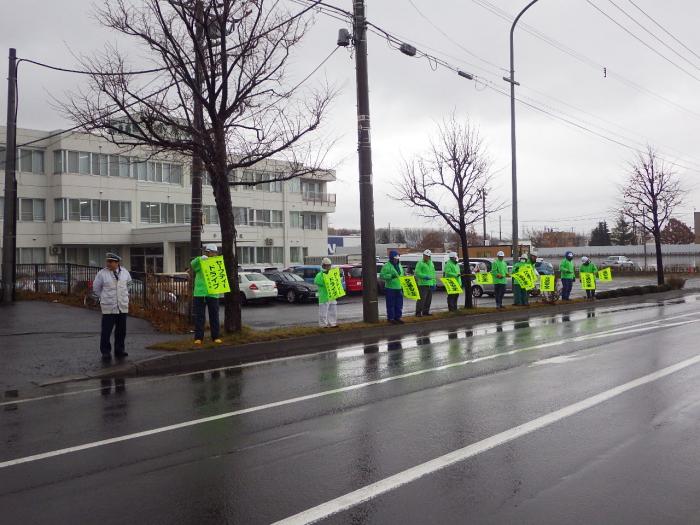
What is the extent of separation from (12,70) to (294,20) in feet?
33.7

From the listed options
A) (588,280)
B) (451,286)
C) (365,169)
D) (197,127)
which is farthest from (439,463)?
(588,280)

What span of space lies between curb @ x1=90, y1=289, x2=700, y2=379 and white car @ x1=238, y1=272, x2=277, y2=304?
33.7 ft

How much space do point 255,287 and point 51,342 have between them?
45.0 ft

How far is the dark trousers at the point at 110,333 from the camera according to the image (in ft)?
37.6

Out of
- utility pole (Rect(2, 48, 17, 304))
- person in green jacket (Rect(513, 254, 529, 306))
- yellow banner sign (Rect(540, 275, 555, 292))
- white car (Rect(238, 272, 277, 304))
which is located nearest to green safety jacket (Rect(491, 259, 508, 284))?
person in green jacket (Rect(513, 254, 529, 306))

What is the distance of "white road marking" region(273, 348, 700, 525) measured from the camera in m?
4.43

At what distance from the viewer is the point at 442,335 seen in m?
15.3

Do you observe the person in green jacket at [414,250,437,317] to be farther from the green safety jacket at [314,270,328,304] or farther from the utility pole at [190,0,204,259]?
the utility pole at [190,0,204,259]

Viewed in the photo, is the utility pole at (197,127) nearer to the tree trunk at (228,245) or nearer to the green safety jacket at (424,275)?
the tree trunk at (228,245)

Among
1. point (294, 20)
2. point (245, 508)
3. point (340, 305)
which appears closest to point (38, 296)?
point (340, 305)

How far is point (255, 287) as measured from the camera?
2647 centimetres

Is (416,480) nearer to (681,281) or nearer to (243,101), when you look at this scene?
(243,101)

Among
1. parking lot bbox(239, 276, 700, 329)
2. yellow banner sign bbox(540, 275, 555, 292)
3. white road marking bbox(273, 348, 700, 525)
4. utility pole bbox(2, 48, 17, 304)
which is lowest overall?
white road marking bbox(273, 348, 700, 525)

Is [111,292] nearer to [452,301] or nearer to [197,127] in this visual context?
[197,127]
